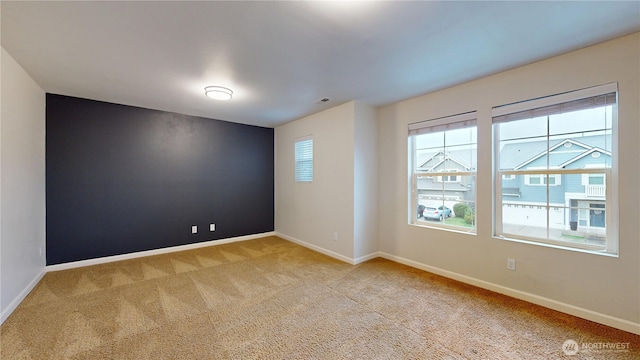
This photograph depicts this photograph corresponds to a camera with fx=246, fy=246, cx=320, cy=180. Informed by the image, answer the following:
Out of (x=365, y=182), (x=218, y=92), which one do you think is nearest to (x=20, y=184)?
(x=218, y=92)

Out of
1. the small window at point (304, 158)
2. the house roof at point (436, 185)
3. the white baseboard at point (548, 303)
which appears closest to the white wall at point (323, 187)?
the small window at point (304, 158)

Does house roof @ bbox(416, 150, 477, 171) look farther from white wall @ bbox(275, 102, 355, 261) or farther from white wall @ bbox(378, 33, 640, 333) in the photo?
white wall @ bbox(275, 102, 355, 261)

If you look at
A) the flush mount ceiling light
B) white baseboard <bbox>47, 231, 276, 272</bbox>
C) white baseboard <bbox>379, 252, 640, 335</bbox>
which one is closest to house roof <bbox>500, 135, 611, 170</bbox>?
white baseboard <bbox>379, 252, 640, 335</bbox>

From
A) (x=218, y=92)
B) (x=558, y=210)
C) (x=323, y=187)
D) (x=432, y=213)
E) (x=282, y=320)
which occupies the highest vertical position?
(x=218, y=92)

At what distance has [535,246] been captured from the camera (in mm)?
2504

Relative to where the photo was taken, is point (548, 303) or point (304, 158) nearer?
point (548, 303)

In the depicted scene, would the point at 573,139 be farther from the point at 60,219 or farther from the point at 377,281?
the point at 60,219

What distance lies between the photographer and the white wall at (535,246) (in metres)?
2.04

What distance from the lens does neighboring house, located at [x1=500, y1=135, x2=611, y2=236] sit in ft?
7.41

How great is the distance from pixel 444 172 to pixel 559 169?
114 centimetres

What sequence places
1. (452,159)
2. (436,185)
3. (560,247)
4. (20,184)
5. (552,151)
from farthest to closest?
(436,185), (452,159), (20,184), (552,151), (560,247)

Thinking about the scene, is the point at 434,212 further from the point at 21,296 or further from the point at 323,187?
the point at 21,296

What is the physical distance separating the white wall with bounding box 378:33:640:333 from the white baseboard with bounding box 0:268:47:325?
14.0 ft

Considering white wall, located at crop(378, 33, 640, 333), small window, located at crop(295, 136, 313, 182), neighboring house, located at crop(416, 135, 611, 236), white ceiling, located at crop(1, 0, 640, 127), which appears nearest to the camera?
white ceiling, located at crop(1, 0, 640, 127)
